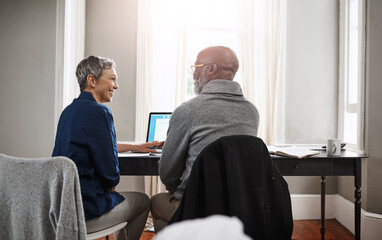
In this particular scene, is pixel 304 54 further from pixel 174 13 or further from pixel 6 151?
pixel 6 151

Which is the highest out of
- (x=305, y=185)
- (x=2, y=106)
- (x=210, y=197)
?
(x=2, y=106)

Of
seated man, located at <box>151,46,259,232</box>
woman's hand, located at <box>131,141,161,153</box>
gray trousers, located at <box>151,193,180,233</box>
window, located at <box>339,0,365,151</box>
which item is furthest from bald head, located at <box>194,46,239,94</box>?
window, located at <box>339,0,365,151</box>

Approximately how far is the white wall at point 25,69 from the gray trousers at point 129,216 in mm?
1312

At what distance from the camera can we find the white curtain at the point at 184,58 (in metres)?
3.39

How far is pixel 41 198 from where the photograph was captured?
125 centimetres

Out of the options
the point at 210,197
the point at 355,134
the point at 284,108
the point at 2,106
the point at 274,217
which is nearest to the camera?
the point at 210,197

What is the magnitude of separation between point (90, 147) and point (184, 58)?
2.03m

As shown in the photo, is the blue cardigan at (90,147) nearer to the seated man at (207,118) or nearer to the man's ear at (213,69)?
the seated man at (207,118)

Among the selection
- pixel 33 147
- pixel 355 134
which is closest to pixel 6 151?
pixel 33 147

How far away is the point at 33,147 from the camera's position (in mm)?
2760

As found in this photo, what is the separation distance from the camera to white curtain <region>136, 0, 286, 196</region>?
11.1 ft

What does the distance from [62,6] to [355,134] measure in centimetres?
291

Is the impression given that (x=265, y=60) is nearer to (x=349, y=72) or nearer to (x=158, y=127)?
(x=349, y=72)

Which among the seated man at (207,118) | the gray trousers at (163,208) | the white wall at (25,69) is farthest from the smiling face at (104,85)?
the white wall at (25,69)
